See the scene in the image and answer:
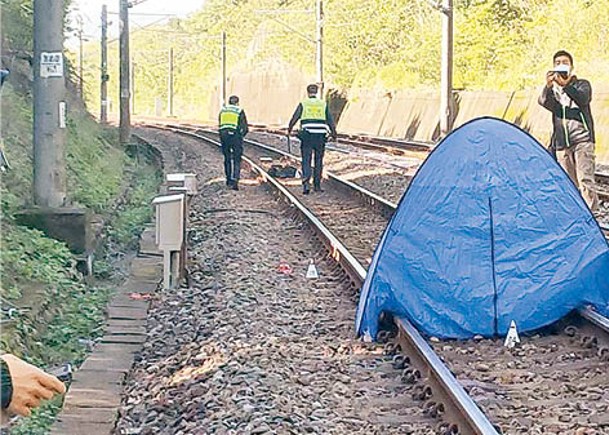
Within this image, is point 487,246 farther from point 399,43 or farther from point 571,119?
point 399,43

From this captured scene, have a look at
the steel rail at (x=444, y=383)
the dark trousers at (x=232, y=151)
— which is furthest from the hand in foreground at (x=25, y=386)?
the dark trousers at (x=232, y=151)

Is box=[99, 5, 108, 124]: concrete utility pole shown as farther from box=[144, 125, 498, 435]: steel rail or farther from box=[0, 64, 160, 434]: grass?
box=[144, 125, 498, 435]: steel rail

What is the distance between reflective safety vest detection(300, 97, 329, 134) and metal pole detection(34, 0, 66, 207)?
6031 mm

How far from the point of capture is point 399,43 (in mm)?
59312

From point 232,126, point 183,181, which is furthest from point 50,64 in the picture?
point 232,126

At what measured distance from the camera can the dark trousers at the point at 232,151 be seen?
→ 65.0 ft

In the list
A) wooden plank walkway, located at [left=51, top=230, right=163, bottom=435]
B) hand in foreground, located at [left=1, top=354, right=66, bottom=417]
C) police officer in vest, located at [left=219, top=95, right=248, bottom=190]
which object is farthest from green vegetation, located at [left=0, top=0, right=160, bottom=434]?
hand in foreground, located at [left=1, top=354, right=66, bottom=417]

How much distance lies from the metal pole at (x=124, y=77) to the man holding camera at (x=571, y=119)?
2117 cm

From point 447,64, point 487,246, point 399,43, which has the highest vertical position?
point 399,43

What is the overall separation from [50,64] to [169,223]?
9.66 feet

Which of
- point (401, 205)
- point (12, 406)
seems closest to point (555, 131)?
point (401, 205)

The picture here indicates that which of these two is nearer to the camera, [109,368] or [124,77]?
[109,368]

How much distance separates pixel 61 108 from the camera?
41.2ft

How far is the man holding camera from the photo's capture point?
11203 millimetres
